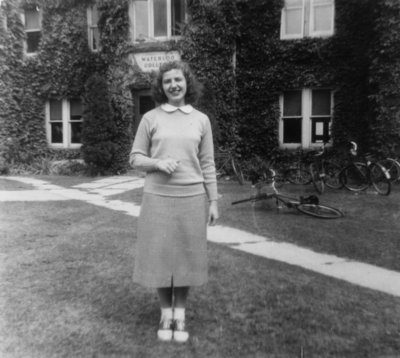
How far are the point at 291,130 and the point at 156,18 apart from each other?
5.45 meters

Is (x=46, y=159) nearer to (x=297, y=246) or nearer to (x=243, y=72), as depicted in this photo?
(x=243, y=72)

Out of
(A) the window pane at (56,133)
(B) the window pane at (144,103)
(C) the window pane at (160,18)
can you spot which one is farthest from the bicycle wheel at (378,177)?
(A) the window pane at (56,133)

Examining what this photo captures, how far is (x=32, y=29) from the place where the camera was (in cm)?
1500

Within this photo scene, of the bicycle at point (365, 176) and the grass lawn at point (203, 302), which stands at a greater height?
the bicycle at point (365, 176)

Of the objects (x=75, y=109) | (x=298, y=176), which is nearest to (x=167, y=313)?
(x=298, y=176)

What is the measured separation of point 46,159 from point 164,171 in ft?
41.7

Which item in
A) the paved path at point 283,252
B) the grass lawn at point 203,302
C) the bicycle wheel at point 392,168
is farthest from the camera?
the bicycle wheel at point 392,168

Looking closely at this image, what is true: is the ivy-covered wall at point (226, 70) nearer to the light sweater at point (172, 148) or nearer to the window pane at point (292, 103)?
the window pane at point (292, 103)

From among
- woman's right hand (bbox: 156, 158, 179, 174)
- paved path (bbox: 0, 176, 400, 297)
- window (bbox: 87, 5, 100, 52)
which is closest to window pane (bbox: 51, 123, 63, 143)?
window (bbox: 87, 5, 100, 52)

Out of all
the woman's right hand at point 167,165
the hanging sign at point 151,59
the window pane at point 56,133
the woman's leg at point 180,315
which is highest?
the hanging sign at point 151,59

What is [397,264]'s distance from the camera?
15.2ft

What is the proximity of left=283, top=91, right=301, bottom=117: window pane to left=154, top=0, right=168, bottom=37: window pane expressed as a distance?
423cm

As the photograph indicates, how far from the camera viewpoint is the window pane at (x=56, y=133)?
15289 mm

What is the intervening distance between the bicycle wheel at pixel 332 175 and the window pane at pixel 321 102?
1689mm
